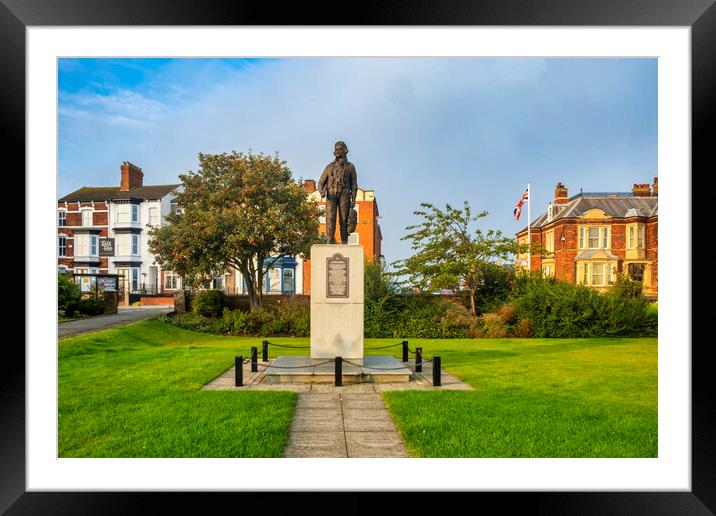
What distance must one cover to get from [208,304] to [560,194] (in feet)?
93.3

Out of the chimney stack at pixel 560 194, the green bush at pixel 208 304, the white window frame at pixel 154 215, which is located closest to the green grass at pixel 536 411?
the green bush at pixel 208 304

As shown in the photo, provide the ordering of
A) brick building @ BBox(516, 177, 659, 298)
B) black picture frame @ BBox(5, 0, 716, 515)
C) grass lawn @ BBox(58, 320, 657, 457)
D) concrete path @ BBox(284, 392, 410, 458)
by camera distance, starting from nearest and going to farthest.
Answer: black picture frame @ BBox(5, 0, 716, 515) < concrete path @ BBox(284, 392, 410, 458) < grass lawn @ BBox(58, 320, 657, 457) < brick building @ BBox(516, 177, 659, 298)

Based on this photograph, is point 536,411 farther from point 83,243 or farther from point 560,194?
point 83,243

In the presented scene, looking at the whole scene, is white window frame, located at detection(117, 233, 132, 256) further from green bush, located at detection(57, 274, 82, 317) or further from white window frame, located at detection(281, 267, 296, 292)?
green bush, located at detection(57, 274, 82, 317)

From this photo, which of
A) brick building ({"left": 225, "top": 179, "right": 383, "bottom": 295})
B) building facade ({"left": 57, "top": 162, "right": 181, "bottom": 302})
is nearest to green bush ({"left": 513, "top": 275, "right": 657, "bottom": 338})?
brick building ({"left": 225, "top": 179, "right": 383, "bottom": 295})

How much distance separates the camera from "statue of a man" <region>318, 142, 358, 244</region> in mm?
10750

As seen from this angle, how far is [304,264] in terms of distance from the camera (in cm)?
3662

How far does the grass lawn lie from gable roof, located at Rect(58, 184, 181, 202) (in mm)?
31178

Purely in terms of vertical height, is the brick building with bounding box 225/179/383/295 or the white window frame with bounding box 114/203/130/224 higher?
the white window frame with bounding box 114/203/130/224

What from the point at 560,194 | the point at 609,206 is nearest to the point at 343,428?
the point at 609,206
